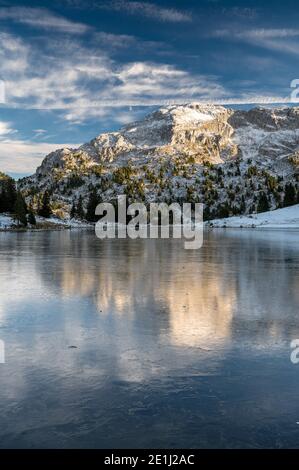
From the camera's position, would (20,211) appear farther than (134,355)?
Yes

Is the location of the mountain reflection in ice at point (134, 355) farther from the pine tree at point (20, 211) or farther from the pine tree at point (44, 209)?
the pine tree at point (44, 209)

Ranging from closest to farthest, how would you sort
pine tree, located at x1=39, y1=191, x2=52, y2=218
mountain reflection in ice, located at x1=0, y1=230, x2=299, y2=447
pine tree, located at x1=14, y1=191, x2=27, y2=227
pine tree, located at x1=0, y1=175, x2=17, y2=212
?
mountain reflection in ice, located at x1=0, y1=230, x2=299, y2=447
pine tree, located at x1=14, y1=191, x2=27, y2=227
pine tree, located at x1=0, y1=175, x2=17, y2=212
pine tree, located at x1=39, y1=191, x2=52, y2=218

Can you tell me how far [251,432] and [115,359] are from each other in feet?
13.4

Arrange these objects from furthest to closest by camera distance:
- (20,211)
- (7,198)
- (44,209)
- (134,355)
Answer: (44,209), (7,198), (20,211), (134,355)

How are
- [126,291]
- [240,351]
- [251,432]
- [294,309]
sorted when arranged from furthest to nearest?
1. [126,291]
2. [294,309]
3. [240,351]
4. [251,432]

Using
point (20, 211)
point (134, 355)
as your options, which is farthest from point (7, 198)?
point (134, 355)

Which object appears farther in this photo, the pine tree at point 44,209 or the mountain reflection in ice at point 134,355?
the pine tree at point 44,209

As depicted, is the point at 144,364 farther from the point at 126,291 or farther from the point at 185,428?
the point at 126,291

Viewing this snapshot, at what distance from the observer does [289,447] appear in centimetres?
640

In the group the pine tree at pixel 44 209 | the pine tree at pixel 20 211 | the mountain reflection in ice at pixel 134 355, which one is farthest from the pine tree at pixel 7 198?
the mountain reflection in ice at pixel 134 355

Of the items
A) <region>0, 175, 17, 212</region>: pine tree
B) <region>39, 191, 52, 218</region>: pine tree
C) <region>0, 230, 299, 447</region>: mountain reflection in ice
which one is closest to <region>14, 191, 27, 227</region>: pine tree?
<region>0, 175, 17, 212</region>: pine tree

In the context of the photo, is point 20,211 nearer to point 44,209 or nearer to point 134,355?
point 44,209

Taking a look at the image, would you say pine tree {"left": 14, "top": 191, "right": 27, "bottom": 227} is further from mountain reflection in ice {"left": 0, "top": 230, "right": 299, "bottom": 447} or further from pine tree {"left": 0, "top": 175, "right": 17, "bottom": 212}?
mountain reflection in ice {"left": 0, "top": 230, "right": 299, "bottom": 447}
